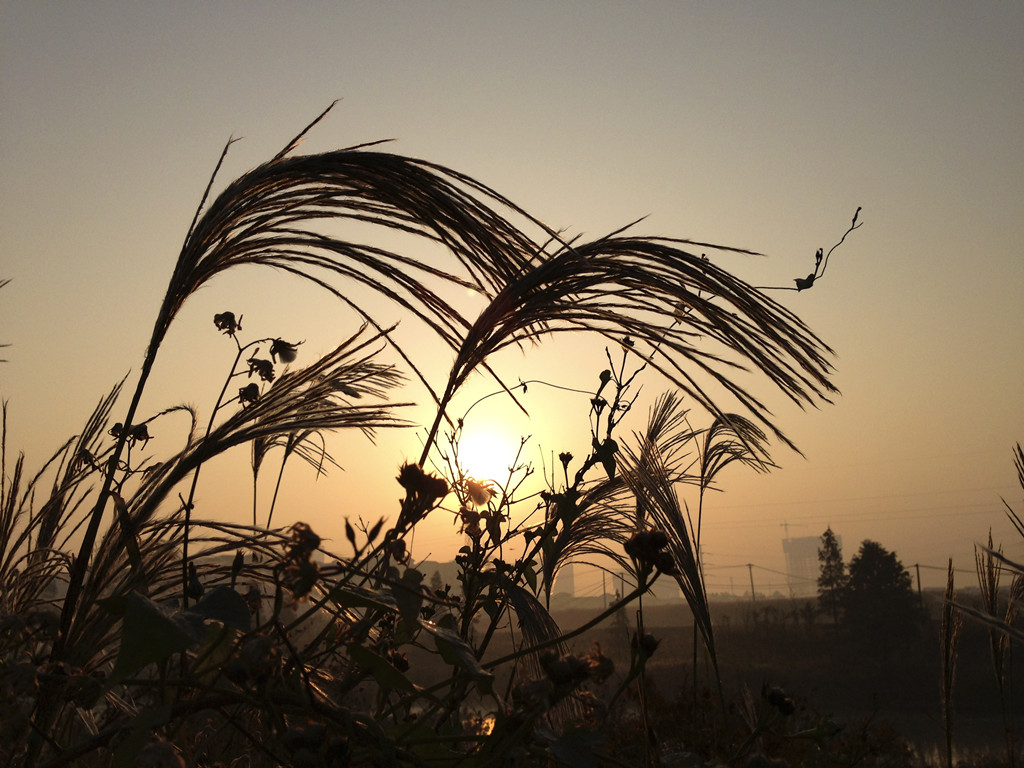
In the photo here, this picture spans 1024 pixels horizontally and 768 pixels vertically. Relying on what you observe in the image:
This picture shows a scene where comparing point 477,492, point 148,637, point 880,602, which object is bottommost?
point 880,602

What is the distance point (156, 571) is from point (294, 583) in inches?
29.0

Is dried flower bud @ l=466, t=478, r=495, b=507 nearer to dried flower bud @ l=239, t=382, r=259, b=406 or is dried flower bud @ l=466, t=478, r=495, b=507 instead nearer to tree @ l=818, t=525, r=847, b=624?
dried flower bud @ l=239, t=382, r=259, b=406

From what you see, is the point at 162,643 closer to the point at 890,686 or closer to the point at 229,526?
the point at 229,526

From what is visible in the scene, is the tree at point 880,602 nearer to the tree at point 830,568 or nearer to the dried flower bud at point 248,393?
the tree at point 830,568

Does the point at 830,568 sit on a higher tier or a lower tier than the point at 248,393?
lower

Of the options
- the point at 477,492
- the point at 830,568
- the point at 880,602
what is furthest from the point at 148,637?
the point at 830,568

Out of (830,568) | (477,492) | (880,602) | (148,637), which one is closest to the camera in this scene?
(148,637)

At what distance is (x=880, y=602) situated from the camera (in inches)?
1153

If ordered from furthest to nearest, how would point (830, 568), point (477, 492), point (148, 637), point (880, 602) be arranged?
point (830, 568) → point (880, 602) → point (477, 492) → point (148, 637)

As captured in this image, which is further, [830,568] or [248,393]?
[830,568]

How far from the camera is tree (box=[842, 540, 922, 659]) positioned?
2816 centimetres

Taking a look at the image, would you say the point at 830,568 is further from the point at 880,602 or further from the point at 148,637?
the point at 148,637

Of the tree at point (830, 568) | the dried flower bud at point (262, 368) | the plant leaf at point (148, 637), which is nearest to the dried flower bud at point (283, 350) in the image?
the dried flower bud at point (262, 368)

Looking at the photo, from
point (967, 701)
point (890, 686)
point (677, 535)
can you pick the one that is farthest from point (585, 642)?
point (677, 535)
